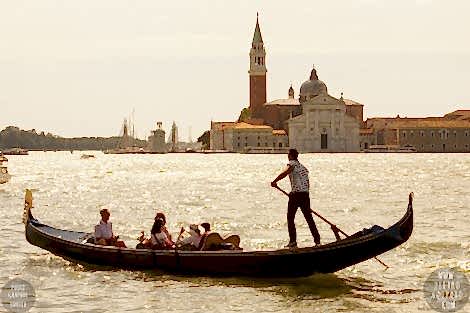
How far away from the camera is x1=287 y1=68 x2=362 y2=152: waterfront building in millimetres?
125812

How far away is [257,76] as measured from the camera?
458ft

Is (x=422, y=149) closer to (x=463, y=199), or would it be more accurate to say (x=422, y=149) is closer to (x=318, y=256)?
(x=463, y=199)

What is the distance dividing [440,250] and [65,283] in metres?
7.42

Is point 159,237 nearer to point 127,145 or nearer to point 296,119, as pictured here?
point 296,119

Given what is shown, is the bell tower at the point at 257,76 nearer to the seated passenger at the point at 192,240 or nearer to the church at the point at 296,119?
the church at the point at 296,119

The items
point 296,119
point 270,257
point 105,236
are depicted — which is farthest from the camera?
point 296,119

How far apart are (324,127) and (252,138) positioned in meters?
12.3

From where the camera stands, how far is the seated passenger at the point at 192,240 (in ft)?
45.8

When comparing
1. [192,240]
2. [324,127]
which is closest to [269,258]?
[192,240]

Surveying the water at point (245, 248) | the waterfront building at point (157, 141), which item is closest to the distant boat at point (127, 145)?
the waterfront building at point (157, 141)

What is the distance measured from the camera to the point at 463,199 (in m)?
35.0

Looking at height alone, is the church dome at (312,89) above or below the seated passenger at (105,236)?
above

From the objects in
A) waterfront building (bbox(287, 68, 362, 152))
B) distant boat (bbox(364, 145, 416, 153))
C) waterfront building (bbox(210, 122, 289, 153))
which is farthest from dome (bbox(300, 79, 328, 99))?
distant boat (bbox(364, 145, 416, 153))

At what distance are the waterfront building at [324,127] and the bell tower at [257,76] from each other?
12490 millimetres
